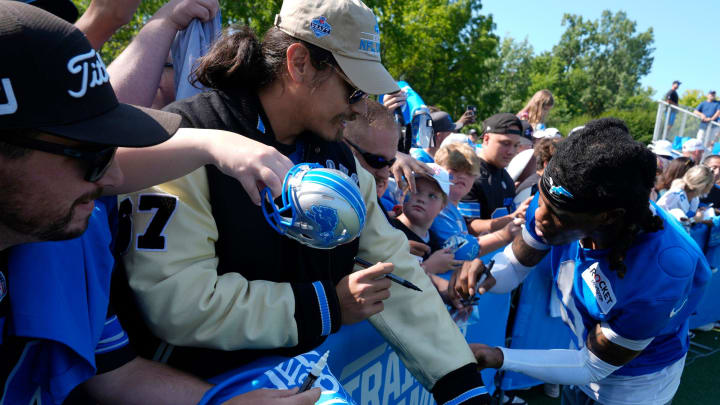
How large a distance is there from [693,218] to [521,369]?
5.39 m

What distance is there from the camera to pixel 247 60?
1746 mm

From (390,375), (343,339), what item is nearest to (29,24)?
(343,339)

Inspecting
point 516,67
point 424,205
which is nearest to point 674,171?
point 424,205

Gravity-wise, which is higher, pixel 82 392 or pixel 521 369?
pixel 82 392

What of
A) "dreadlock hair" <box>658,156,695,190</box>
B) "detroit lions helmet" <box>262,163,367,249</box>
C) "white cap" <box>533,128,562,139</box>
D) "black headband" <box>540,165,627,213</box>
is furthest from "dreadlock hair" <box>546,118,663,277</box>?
"dreadlock hair" <box>658,156,695,190</box>

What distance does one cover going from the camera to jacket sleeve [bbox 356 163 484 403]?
1.89m

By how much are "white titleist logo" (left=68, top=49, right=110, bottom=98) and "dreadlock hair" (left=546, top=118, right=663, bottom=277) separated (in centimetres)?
177

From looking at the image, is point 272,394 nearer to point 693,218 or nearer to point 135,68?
point 135,68

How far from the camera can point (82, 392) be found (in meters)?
1.27

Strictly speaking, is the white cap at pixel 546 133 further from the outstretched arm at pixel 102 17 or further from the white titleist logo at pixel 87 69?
the white titleist logo at pixel 87 69

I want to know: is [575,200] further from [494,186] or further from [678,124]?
[678,124]

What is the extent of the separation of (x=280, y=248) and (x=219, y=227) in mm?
209

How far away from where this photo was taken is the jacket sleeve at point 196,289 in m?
1.32

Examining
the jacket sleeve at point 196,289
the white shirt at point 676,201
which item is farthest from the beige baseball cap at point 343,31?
the white shirt at point 676,201
